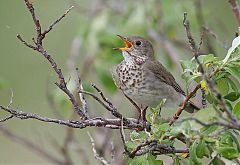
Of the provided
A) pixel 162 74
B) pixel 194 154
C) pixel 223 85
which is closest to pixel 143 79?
pixel 162 74

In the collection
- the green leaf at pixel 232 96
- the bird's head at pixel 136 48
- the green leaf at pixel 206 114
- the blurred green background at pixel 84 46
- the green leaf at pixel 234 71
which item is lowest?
the green leaf at pixel 206 114

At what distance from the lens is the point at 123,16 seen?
491 cm

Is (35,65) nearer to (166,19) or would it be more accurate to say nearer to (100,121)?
(166,19)

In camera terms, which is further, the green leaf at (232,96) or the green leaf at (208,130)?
the green leaf at (232,96)

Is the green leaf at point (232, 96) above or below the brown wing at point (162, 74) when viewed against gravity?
below

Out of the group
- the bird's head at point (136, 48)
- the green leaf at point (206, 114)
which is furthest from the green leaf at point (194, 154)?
the bird's head at point (136, 48)

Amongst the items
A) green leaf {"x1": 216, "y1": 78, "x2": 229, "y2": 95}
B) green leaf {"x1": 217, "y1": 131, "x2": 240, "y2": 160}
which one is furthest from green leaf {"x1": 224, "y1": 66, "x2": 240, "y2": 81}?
green leaf {"x1": 217, "y1": 131, "x2": 240, "y2": 160}

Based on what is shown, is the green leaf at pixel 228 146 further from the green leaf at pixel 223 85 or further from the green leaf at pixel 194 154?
the green leaf at pixel 223 85

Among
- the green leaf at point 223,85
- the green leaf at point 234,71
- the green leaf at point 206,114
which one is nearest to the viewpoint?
the green leaf at point 206,114

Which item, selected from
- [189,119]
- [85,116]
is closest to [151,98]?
[85,116]

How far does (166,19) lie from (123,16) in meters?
0.36

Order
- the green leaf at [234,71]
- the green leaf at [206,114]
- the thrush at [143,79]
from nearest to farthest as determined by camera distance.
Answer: the green leaf at [206,114], the green leaf at [234,71], the thrush at [143,79]

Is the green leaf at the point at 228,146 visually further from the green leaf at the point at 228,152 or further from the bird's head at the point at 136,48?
the bird's head at the point at 136,48

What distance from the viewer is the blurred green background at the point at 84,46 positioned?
15.2 ft
